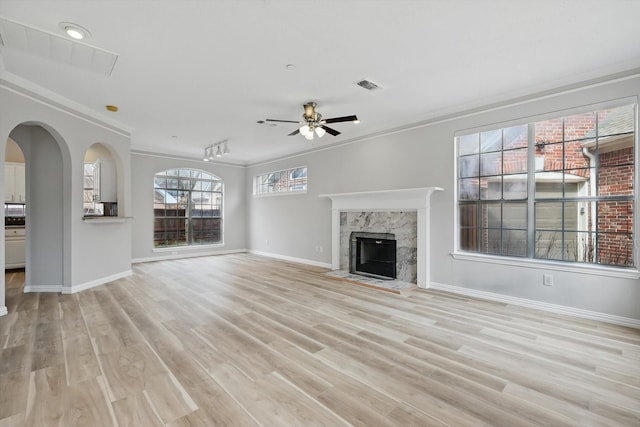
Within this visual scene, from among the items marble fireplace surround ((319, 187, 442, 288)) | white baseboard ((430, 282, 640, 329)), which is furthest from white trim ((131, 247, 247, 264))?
white baseboard ((430, 282, 640, 329))

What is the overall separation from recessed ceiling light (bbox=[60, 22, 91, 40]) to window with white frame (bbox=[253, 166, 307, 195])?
4861 mm

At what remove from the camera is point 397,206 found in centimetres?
506

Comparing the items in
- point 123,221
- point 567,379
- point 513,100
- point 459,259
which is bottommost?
point 567,379

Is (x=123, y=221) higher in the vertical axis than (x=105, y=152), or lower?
lower

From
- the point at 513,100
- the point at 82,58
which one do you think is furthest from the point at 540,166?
the point at 82,58

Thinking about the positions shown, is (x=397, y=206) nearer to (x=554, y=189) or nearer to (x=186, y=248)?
(x=554, y=189)

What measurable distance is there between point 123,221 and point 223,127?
252 cm

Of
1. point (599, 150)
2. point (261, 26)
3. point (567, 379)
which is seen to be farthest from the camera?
point (599, 150)

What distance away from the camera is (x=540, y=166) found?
3803 mm

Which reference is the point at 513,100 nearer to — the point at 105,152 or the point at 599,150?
the point at 599,150

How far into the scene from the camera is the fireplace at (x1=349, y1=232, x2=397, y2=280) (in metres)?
5.21

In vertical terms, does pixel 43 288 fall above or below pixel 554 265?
below

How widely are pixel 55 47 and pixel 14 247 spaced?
5.37 m

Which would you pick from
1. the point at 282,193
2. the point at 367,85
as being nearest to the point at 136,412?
the point at 367,85
